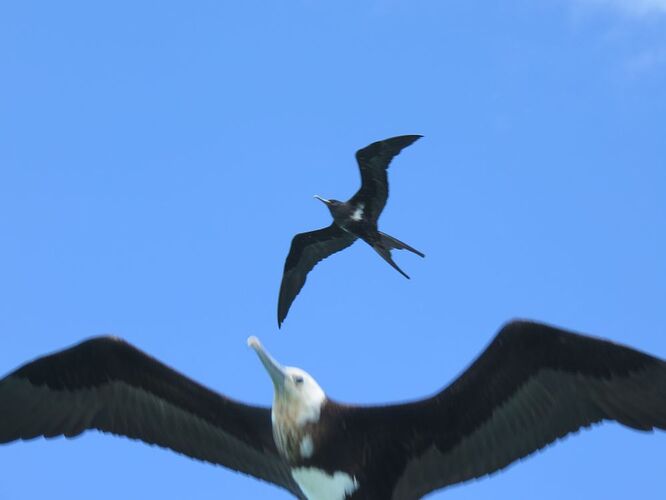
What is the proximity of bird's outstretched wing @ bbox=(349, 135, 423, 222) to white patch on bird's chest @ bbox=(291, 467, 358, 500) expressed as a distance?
183 inches

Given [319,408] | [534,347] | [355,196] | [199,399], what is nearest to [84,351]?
[199,399]

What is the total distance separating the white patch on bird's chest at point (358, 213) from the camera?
496 inches

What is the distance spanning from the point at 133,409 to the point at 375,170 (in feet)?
14.8

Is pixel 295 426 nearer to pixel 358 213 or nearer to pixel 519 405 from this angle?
pixel 519 405

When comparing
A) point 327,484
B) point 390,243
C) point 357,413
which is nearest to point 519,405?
point 357,413

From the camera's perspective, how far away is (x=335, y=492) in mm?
8016

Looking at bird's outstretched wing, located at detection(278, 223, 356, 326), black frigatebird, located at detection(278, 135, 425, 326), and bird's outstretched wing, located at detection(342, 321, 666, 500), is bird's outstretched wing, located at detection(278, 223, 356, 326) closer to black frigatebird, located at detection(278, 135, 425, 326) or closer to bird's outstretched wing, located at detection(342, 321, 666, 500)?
black frigatebird, located at detection(278, 135, 425, 326)

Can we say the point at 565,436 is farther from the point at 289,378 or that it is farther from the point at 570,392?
the point at 289,378

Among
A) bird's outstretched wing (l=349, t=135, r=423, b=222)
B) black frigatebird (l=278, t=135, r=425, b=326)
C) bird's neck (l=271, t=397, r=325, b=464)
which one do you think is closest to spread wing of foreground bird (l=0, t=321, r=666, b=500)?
bird's neck (l=271, t=397, r=325, b=464)

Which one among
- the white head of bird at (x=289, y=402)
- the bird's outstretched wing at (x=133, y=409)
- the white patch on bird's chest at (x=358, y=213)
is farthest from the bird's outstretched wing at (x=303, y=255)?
the white head of bird at (x=289, y=402)

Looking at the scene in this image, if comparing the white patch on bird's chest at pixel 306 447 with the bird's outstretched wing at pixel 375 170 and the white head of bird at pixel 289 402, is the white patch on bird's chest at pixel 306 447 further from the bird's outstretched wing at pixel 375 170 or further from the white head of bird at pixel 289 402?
the bird's outstretched wing at pixel 375 170

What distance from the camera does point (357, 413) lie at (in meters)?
8.24

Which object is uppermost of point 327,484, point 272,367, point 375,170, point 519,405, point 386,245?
point 375,170

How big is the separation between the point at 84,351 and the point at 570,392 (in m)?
2.91
